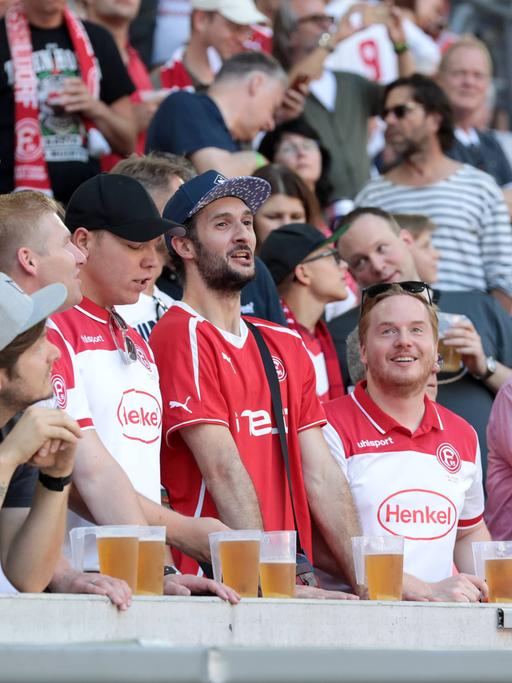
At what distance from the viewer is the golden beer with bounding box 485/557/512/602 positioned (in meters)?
3.93

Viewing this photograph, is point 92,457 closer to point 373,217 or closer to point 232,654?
point 232,654

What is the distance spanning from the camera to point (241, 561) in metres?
3.57

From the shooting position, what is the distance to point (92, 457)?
383cm

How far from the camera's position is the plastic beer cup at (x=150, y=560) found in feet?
A: 11.3

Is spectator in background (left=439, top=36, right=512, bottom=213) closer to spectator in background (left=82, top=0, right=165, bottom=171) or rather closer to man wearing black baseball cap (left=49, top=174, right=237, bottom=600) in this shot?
spectator in background (left=82, top=0, right=165, bottom=171)

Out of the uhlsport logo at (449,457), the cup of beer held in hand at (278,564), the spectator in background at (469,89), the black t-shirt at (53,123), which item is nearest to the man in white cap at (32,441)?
the cup of beer held in hand at (278,564)

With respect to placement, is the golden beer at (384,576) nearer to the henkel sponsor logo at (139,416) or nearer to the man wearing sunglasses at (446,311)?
the henkel sponsor logo at (139,416)

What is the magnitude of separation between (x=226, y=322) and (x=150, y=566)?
Answer: 1.37 meters

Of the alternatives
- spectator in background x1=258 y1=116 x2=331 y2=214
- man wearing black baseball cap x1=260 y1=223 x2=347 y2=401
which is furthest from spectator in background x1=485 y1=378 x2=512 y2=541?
spectator in background x1=258 y1=116 x2=331 y2=214

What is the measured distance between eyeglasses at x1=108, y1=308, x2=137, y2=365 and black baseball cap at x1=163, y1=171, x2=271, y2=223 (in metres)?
0.61

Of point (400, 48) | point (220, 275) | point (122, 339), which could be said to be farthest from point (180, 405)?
point (400, 48)

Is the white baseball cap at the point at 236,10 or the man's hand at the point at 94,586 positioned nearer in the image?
the man's hand at the point at 94,586

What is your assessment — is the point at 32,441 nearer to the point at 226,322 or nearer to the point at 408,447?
the point at 226,322

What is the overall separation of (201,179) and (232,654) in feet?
9.49
